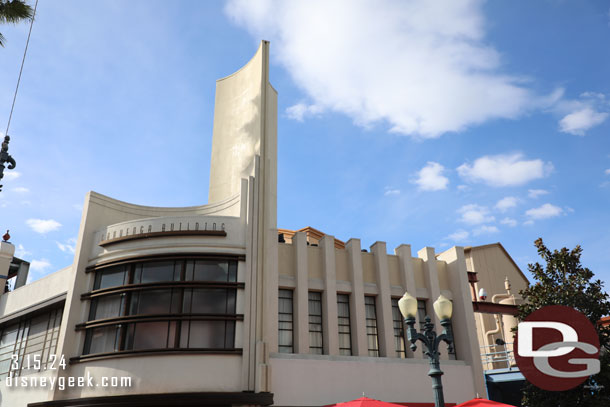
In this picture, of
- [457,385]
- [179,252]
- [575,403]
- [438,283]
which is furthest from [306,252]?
[575,403]

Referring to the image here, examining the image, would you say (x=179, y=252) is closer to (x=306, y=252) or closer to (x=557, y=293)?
(x=306, y=252)

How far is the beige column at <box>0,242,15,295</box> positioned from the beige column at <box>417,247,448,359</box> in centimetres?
2252

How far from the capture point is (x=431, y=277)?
79.2ft

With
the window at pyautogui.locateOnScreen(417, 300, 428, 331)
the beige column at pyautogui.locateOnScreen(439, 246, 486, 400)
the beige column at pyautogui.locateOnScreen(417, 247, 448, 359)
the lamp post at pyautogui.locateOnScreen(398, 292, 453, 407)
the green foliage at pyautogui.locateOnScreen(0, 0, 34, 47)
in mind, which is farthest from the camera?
the beige column at pyautogui.locateOnScreen(417, 247, 448, 359)

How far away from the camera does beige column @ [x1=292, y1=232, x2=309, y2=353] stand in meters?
20.3

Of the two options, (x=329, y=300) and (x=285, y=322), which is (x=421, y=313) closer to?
(x=329, y=300)

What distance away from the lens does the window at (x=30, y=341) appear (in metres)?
21.8

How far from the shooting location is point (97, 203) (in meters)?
22.4

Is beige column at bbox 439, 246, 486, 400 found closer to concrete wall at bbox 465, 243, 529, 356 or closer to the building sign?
the building sign

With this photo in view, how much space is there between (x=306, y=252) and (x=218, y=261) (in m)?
4.07

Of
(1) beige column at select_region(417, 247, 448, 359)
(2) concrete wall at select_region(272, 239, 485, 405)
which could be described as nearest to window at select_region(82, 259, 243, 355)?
(2) concrete wall at select_region(272, 239, 485, 405)

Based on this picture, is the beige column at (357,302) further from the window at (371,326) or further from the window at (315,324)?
the window at (315,324)

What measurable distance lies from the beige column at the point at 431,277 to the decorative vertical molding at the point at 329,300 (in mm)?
5088

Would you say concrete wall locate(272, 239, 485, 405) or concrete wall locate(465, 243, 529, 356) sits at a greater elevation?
concrete wall locate(465, 243, 529, 356)
